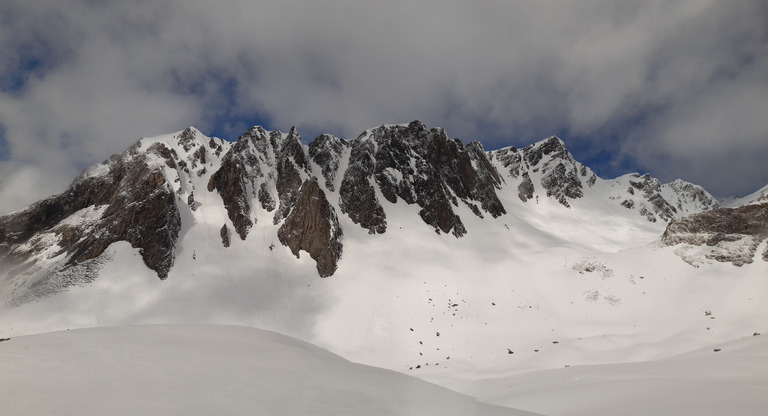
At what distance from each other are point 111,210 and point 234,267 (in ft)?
73.0

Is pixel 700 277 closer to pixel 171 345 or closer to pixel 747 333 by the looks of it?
pixel 747 333

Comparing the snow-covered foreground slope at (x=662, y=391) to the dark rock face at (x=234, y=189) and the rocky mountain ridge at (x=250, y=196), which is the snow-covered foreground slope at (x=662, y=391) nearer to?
Answer: the rocky mountain ridge at (x=250, y=196)

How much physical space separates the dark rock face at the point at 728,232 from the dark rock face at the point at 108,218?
7204 cm

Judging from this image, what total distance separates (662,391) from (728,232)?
141ft

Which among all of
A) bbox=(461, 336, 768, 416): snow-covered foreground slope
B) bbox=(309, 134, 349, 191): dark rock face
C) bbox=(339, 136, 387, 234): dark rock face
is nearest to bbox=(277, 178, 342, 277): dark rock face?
bbox=(339, 136, 387, 234): dark rock face

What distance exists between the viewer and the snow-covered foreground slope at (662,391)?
9680 mm

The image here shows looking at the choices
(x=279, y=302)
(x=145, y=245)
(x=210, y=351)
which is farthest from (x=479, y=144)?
(x=210, y=351)

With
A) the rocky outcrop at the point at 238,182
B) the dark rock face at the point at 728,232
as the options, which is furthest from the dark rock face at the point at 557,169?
the rocky outcrop at the point at 238,182

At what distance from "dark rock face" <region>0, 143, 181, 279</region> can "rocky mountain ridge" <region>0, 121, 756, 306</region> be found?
0.55 ft

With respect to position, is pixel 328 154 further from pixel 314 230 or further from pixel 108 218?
pixel 108 218

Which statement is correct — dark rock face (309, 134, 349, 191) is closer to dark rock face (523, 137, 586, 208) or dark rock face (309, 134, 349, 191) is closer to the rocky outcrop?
the rocky outcrop

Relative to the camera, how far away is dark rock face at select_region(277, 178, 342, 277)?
178ft

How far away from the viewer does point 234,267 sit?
5056cm

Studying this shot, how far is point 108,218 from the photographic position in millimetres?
50750
